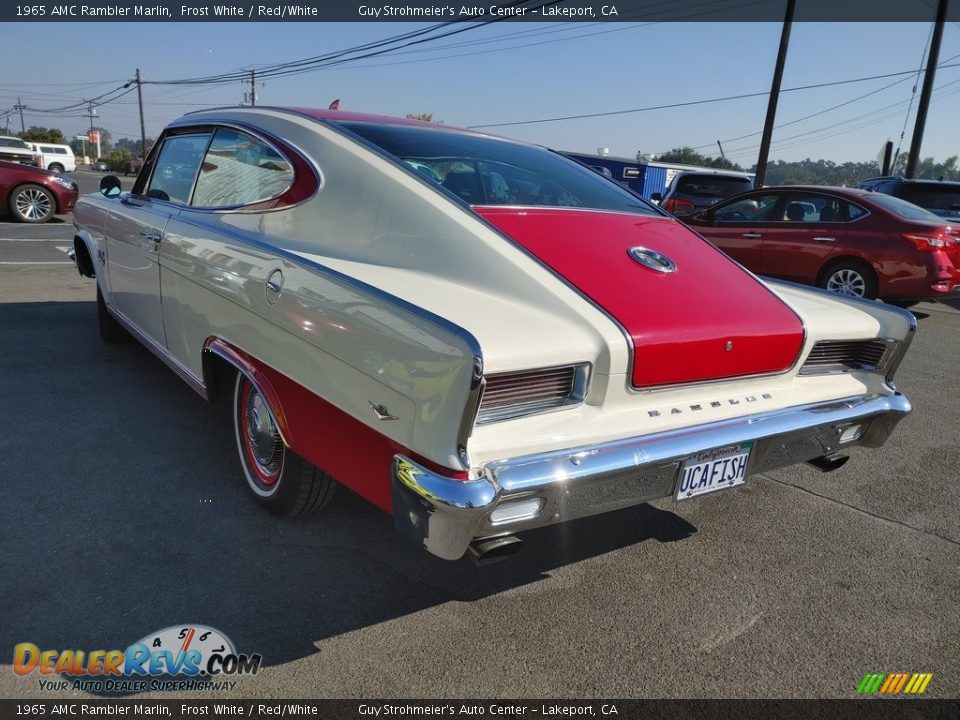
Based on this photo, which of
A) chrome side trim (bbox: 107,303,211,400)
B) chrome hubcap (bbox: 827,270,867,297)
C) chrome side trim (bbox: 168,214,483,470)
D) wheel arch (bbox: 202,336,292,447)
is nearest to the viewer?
chrome side trim (bbox: 168,214,483,470)

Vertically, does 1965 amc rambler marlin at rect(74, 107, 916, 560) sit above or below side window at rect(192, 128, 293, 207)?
below

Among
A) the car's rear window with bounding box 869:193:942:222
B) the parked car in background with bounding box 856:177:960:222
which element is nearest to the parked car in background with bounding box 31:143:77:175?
the parked car in background with bounding box 856:177:960:222

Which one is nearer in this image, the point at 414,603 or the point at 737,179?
the point at 414,603

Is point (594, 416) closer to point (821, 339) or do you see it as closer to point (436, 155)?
point (821, 339)

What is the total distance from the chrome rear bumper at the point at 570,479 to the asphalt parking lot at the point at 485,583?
48 centimetres

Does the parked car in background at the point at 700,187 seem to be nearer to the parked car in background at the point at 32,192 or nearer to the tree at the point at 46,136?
the parked car in background at the point at 32,192

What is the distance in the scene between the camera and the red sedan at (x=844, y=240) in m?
7.39

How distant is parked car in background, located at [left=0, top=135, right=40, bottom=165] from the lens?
88.0 feet

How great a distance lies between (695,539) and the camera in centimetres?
302

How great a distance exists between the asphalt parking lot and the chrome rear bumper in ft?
1.58

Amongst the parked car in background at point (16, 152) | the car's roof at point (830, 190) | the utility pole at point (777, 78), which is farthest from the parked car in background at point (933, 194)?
the parked car in background at point (16, 152)

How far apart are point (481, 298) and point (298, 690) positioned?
1.27 m

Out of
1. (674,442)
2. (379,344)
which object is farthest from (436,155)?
(674,442)

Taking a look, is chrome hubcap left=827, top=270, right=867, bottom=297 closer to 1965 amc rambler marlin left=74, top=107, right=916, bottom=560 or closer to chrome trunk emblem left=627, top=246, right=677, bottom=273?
→ 1965 amc rambler marlin left=74, top=107, right=916, bottom=560
